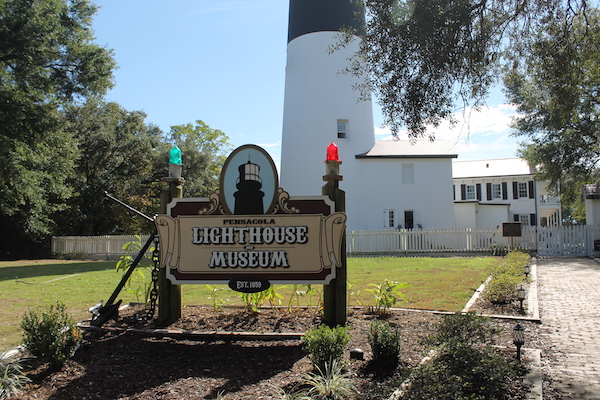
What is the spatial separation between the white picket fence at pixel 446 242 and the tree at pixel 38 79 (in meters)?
3.75

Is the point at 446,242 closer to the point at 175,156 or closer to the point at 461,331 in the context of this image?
the point at 175,156

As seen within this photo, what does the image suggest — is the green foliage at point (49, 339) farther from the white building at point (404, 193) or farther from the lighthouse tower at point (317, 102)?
the white building at point (404, 193)

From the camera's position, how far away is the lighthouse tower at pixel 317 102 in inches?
1033

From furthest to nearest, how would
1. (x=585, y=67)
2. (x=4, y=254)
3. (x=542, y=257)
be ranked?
(x=4, y=254), (x=542, y=257), (x=585, y=67)

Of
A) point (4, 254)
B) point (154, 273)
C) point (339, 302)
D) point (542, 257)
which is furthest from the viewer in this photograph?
point (4, 254)

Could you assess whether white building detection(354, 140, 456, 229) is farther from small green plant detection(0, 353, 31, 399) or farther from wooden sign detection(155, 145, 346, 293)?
small green plant detection(0, 353, 31, 399)

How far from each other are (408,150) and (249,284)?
2425 cm

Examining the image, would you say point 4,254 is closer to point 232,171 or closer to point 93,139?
point 93,139

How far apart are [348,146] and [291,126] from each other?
3.53m

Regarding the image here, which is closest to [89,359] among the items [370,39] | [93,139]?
[370,39]

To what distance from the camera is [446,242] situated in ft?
77.7

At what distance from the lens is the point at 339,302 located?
230 inches

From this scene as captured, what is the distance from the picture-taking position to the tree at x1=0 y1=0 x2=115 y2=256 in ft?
56.6

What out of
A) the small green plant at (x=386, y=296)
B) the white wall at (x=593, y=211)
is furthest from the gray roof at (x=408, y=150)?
the small green plant at (x=386, y=296)
